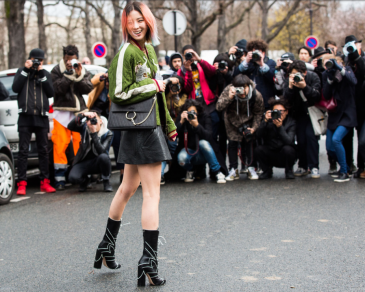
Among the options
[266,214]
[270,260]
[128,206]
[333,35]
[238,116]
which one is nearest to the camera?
[270,260]

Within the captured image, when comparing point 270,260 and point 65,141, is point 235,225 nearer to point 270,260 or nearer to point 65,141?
point 270,260

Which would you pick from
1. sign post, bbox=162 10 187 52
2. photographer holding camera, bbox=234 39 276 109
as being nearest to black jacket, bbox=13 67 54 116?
photographer holding camera, bbox=234 39 276 109

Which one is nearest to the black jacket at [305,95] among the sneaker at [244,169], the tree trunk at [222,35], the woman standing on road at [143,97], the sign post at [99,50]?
the sneaker at [244,169]

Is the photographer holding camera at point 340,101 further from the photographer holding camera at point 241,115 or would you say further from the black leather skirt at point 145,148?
the black leather skirt at point 145,148

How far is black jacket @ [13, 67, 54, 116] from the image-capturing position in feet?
25.8

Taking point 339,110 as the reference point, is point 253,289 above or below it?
below

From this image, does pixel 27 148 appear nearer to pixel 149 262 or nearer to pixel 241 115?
pixel 241 115

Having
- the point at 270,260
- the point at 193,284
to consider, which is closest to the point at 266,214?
the point at 270,260

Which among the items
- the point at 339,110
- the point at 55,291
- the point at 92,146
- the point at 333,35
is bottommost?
the point at 55,291

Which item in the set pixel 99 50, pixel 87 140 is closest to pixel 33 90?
pixel 87 140

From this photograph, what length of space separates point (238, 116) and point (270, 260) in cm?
459

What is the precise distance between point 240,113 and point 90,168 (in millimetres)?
2635

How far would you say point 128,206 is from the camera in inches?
265

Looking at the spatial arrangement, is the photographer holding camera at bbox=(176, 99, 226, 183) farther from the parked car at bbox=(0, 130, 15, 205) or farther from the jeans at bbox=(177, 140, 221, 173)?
the parked car at bbox=(0, 130, 15, 205)
